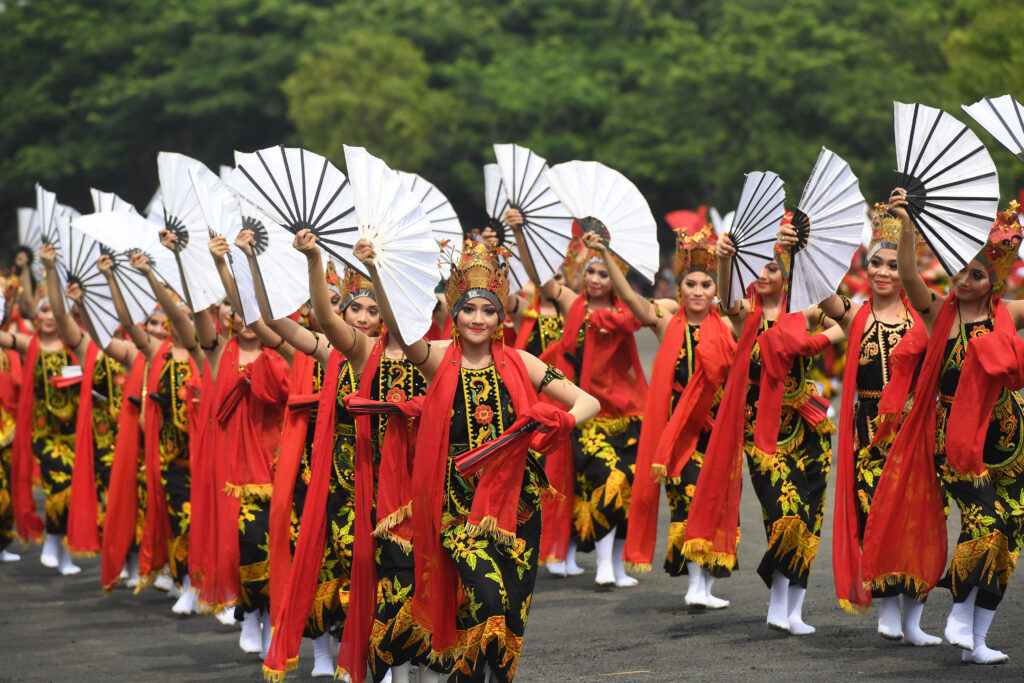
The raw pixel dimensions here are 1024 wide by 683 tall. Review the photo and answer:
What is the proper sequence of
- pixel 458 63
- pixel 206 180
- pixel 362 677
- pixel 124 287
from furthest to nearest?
pixel 458 63
pixel 124 287
pixel 206 180
pixel 362 677

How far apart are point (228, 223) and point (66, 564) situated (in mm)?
4802

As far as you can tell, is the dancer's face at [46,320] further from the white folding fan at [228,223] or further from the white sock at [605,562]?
the white sock at [605,562]

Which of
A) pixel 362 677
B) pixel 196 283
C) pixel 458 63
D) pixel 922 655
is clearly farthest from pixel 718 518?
pixel 458 63

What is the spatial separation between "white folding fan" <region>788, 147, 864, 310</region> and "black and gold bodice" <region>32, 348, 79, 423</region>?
21.0 ft

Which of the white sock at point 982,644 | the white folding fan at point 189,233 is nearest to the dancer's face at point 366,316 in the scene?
the white folding fan at point 189,233

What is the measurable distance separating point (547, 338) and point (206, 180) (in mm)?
3617

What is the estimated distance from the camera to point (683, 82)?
33344 mm

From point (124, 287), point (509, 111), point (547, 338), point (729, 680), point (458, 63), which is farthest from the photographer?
point (458, 63)

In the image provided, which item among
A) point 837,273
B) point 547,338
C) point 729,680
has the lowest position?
point 729,680

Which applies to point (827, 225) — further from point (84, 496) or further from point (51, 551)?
point (51, 551)

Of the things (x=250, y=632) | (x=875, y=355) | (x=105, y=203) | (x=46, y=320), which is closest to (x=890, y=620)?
(x=875, y=355)

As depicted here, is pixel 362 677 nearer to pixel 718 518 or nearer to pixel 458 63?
pixel 718 518

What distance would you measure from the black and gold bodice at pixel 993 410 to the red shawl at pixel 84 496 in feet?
20.2

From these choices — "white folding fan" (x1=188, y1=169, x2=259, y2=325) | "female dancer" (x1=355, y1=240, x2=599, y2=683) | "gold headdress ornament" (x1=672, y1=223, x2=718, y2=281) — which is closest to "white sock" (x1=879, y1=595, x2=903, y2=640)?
"female dancer" (x1=355, y1=240, x2=599, y2=683)
